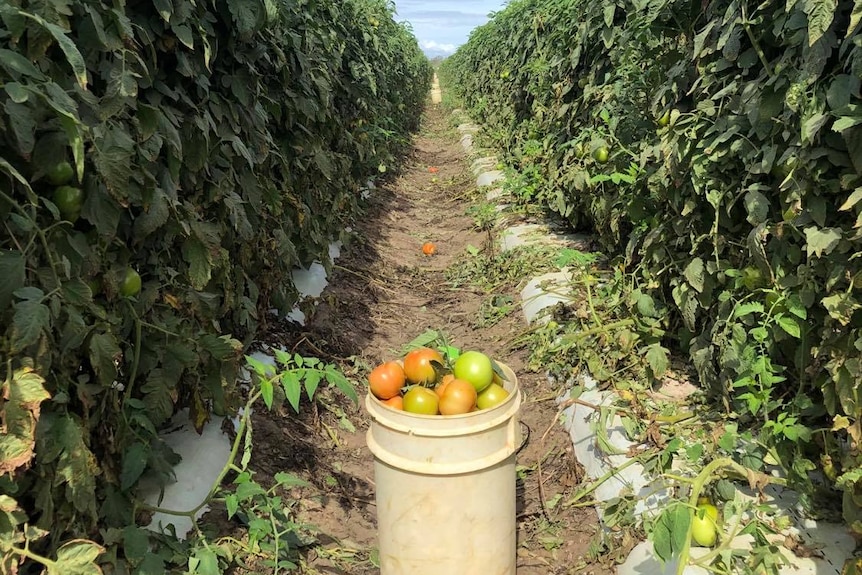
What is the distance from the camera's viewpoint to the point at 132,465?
6.62 feet

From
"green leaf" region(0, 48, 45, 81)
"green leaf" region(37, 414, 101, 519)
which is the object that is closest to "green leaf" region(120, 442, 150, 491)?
"green leaf" region(37, 414, 101, 519)

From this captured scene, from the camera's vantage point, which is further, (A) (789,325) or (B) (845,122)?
(A) (789,325)

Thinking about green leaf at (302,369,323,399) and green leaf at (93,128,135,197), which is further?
green leaf at (302,369,323,399)

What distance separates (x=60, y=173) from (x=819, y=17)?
2183 millimetres

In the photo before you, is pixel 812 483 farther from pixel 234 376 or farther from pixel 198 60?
pixel 198 60

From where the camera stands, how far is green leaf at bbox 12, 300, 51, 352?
1464 millimetres

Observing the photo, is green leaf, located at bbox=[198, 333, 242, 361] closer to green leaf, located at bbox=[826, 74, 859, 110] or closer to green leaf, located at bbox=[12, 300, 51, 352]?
green leaf, located at bbox=[12, 300, 51, 352]

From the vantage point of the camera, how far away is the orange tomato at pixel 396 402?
84.1 inches

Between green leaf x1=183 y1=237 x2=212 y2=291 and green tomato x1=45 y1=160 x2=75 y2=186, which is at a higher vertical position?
green tomato x1=45 y1=160 x2=75 y2=186

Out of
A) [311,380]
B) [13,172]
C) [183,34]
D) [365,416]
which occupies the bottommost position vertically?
[365,416]

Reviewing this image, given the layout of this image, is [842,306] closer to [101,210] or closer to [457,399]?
[457,399]

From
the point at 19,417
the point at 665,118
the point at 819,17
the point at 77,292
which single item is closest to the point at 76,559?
the point at 19,417

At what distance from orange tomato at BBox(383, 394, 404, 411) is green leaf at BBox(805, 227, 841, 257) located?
137 cm

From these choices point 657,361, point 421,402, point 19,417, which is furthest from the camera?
point 657,361
